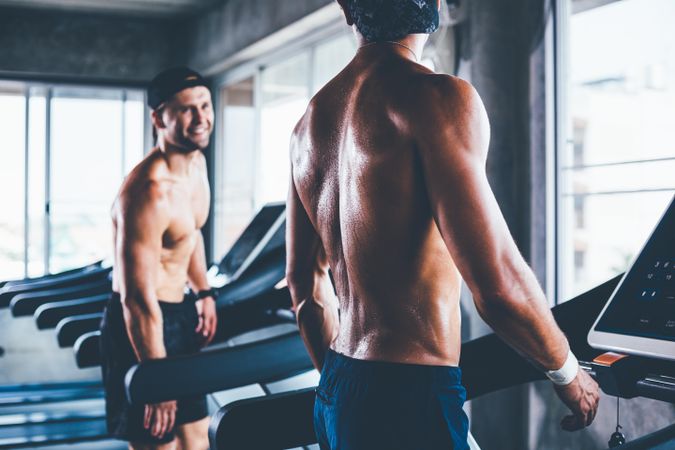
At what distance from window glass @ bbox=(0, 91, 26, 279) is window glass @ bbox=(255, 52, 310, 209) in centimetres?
243

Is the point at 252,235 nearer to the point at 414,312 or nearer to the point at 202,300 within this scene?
the point at 202,300

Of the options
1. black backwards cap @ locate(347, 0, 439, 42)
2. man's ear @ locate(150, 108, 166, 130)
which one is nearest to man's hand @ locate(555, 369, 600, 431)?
black backwards cap @ locate(347, 0, 439, 42)

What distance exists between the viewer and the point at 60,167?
7.16 m

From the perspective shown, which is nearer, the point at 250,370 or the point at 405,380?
the point at 405,380

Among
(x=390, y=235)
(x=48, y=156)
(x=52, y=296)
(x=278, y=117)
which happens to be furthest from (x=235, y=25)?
(x=390, y=235)

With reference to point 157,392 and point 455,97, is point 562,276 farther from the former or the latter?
point 455,97

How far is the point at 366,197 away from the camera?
1.27m

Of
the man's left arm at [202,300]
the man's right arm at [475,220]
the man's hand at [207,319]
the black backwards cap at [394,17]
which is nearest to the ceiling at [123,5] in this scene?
the man's left arm at [202,300]

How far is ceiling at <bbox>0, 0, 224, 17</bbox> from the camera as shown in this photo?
670 centimetres

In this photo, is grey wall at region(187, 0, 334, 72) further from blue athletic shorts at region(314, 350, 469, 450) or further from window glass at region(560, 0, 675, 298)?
blue athletic shorts at region(314, 350, 469, 450)

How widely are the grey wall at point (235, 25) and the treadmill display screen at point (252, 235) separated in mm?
1682

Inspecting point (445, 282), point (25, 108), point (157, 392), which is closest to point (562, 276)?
point (157, 392)

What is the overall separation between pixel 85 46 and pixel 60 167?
1156mm

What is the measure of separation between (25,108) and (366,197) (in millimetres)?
6561
